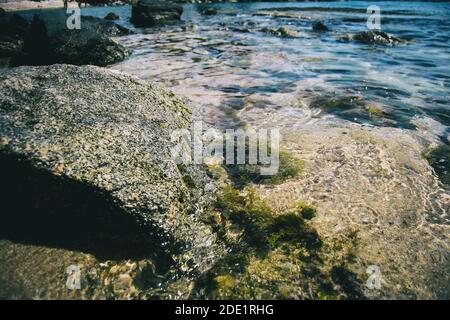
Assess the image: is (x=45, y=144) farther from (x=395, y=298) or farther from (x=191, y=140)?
(x=395, y=298)

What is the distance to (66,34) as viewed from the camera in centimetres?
943

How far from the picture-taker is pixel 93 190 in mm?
2822

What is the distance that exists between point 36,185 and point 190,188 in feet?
4.70

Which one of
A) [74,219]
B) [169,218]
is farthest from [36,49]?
[169,218]

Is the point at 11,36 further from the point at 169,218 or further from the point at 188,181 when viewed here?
the point at 169,218

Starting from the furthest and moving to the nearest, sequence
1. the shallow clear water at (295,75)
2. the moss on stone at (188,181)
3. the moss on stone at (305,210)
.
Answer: the shallow clear water at (295,75) < the moss on stone at (188,181) < the moss on stone at (305,210)

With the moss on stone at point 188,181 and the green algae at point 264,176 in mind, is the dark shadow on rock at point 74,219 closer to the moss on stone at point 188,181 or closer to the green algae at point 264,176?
the moss on stone at point 188,181

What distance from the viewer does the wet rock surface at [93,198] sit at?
2.82 m

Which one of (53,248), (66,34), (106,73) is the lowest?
(53,248)

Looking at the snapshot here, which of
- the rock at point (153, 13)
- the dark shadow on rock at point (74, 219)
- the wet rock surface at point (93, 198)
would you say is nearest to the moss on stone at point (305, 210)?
the wet rock surface at point (93, 198)

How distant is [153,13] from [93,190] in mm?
23541

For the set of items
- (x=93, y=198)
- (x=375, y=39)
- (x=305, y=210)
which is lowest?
(x=305, y=210)
